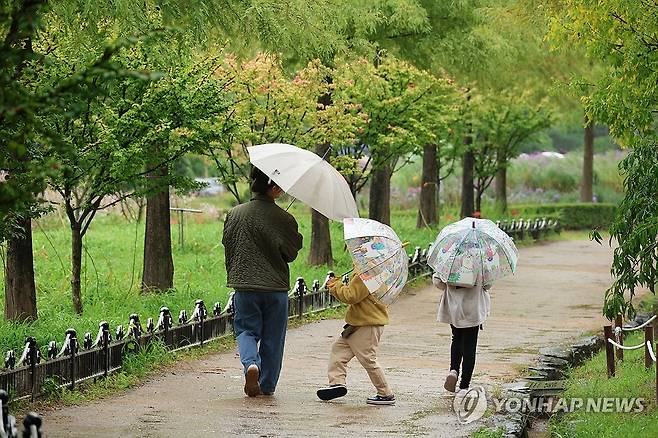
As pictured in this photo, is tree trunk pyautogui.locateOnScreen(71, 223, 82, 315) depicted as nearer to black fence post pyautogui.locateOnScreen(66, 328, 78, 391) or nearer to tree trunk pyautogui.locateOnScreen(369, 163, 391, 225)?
black fence post pyautogui.locateOnScreen(66, 328, 78, 391)

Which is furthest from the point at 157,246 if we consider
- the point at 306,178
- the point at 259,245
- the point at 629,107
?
the point at 629,107

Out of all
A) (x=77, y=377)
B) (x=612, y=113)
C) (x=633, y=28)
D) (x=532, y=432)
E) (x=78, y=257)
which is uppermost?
(x=633, y=28)

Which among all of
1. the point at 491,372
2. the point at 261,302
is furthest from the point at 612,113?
the point at 261,302

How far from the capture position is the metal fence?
9.42 metres

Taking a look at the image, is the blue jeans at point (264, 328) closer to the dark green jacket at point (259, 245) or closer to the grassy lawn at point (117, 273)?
the dark green jacket at point (259, 245)


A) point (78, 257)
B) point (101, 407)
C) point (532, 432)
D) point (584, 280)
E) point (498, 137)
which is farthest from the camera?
point (498, 137)

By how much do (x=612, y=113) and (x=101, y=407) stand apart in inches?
243

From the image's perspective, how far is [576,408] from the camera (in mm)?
10805

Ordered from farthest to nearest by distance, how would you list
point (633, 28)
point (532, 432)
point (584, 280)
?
1. point (584, 280)
2. point (633, 28)
3. point (532, 432)

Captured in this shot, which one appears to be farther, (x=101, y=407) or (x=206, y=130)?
(x=206, y=130)

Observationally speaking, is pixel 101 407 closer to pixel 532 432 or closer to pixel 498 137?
pixel 532 432

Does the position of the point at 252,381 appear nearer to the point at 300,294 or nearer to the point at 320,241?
the point at 300,294

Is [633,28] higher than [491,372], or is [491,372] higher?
[633,28]

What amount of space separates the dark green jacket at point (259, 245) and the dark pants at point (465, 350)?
1.56 m
